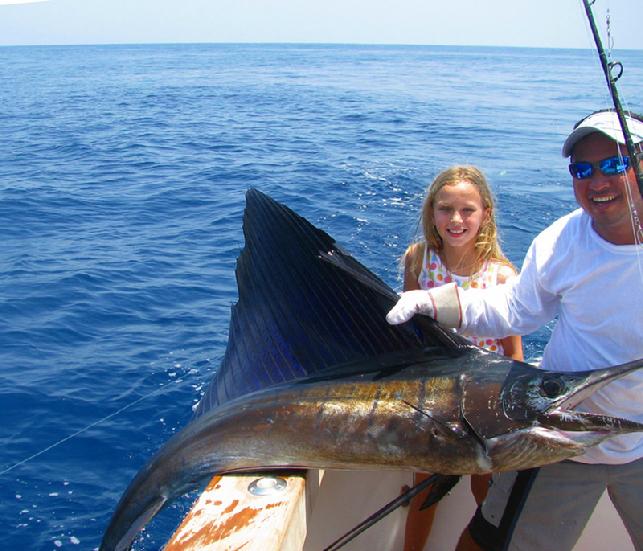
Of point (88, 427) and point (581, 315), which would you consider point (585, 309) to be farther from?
point (88, 427)

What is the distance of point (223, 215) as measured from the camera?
27.3 feet

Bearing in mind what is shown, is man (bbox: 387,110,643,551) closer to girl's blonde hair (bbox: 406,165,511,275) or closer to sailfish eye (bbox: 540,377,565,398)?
sailfish eye (bbox: 540,377,565,398)

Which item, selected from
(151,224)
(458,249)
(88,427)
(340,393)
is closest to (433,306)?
(340,393)

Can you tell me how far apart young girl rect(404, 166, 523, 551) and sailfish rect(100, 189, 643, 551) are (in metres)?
0.70

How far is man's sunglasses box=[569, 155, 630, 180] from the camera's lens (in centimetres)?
Answer: 150

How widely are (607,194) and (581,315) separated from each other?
11.2 inches

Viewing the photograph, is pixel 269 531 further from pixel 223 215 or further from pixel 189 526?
pixel 223 215

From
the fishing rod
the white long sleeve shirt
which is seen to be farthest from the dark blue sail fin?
the fishing rod

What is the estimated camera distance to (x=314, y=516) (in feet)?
6.58

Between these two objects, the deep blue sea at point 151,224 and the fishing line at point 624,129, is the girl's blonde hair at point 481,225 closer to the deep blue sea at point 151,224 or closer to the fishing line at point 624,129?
the deep blue sea at point 151,224

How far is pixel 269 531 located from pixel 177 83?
26236 millimetres

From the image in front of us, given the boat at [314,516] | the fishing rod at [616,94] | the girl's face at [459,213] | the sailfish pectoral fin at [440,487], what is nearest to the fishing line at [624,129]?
the fishing rod at [616,94]

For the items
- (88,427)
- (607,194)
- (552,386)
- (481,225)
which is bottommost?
(88,427)

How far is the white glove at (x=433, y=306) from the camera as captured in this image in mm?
1618
